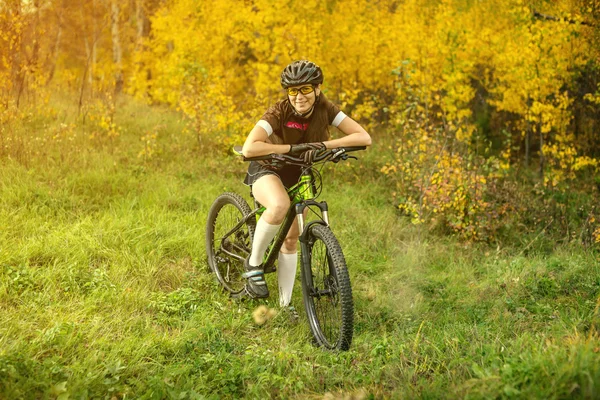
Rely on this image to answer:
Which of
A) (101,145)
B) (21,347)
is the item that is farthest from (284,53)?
(21,347)

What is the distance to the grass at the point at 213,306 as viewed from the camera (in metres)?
3.12

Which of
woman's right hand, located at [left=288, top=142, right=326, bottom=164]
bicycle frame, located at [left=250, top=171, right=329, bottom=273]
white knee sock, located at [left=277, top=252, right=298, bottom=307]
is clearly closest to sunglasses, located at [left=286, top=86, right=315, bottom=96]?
woman's right hand, located at [left=288, top=142, right=326, bottom=164]

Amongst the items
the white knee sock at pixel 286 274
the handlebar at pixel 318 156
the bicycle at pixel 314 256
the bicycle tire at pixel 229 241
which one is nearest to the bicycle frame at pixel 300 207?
the bicycle at pixel 314 256

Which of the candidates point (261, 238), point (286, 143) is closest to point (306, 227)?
point (261, 238)

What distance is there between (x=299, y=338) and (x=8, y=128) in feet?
16.8

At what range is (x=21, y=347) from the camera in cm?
338

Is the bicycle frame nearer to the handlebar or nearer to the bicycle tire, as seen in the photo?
the handlebar

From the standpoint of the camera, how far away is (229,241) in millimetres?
5078

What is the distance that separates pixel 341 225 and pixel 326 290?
2.77m

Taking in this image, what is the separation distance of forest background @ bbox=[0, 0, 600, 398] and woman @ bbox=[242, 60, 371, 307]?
0.50m

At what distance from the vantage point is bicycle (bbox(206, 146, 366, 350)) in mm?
3732

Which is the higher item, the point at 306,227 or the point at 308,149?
the point at 308,149

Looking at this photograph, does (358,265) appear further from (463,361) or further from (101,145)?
(101,145)

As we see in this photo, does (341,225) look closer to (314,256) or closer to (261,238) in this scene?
(261,238)
